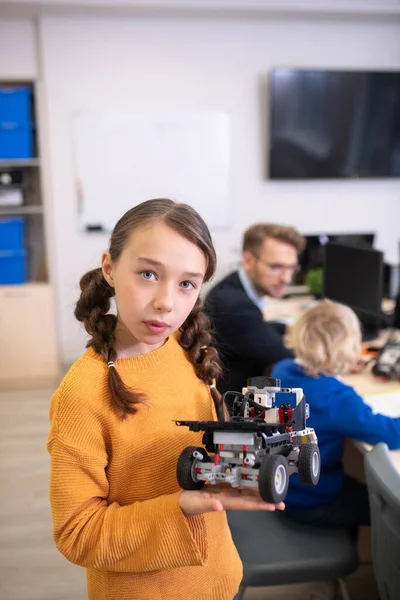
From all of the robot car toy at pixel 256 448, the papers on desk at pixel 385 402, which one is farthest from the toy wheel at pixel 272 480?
the papers on desk at pixel 385 402

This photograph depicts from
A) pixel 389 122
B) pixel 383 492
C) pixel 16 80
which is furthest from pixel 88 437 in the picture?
pixel 389 122

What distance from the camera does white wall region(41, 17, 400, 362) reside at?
3877 mm

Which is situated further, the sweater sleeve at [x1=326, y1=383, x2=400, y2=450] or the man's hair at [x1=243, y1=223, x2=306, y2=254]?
the man's hair at [x1=243, y1=223, x2=306, y2=254]

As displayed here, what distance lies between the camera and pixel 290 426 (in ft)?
1.97

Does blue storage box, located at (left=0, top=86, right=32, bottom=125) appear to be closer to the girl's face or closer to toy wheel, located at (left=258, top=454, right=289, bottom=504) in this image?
the girl's face

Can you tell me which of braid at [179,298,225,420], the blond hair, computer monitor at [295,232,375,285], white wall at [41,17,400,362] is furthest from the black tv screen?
braid at [179,298,225,420]

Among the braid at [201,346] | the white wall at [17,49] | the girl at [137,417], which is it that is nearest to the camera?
the girl at [137,417]

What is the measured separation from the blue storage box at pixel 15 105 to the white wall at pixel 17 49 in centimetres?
15

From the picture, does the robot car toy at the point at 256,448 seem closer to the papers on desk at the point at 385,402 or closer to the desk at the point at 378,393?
the desk at the point at 378,393

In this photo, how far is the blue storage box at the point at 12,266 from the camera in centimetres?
379

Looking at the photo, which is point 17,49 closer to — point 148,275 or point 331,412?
point 331,412

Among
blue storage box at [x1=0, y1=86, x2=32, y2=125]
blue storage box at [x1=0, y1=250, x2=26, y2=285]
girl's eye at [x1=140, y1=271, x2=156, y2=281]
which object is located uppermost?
blue storage box at [x1=0, y1=86, x2=32, y2=125]

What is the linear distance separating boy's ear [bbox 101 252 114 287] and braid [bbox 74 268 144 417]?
0.16 feet

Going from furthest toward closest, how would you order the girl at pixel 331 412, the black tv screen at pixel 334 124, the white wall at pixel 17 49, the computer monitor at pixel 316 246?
the black tv screen at pixel 334 124 → the white wall at pixel 17 49 → the computer monitor at pixel 316 246 → the girl at pixel 331 412
